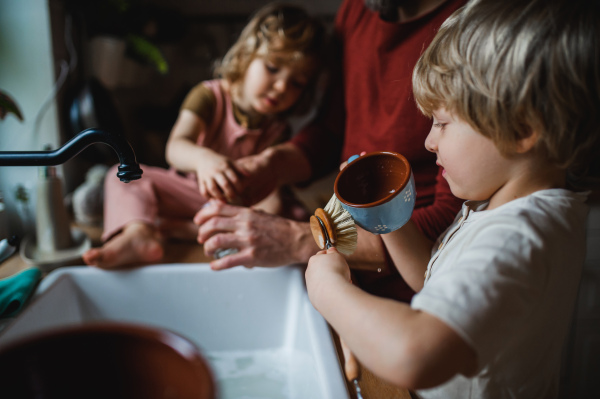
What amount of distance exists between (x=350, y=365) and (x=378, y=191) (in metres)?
0.17

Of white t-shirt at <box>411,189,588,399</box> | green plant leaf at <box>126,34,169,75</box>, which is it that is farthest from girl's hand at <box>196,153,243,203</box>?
green plant leaf at <box>126,34,169,75</box>

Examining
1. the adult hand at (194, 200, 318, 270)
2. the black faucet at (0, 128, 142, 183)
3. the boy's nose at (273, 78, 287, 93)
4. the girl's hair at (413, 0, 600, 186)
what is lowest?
the adult hand at (194, 200, 318, 270)

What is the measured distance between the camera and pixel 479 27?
0.33 metres

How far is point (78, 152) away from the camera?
0.36 m

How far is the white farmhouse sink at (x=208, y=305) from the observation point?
0.62 meters

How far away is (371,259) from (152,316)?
1.31 ft

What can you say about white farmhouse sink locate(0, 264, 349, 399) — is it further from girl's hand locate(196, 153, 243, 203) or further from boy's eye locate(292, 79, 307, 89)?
boy's eye locate(292, 79, 307, 89)

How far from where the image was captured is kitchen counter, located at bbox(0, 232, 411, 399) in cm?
39

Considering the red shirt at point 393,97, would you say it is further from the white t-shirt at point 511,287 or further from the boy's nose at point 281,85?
the boy's nose at point 281,85

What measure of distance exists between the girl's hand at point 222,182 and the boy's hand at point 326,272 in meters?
0.30

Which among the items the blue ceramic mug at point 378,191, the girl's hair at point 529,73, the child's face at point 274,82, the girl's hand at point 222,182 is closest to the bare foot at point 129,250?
the girl's hand at point 222,182

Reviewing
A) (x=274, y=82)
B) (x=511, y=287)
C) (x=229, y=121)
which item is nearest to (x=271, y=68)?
(x=274, y=82)

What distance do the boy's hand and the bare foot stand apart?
420 mm

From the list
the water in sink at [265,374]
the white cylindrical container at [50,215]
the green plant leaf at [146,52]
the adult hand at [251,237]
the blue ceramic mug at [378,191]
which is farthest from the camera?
the green plant leaf at [146,52]
